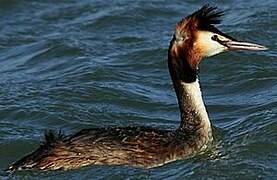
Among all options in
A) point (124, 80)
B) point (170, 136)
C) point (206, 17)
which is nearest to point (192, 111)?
point (170, 136)

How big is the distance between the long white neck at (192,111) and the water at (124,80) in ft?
0.82

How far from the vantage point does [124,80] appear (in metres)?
14.1

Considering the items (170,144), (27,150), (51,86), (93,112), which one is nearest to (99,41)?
(51,86)

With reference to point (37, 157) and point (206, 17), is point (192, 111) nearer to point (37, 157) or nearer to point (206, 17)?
point (206, 17)

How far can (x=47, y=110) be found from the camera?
41.7ft

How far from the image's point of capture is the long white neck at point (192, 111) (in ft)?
35.5

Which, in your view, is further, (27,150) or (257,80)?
(257,80)

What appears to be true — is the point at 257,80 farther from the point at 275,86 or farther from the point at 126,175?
the point at 126,175

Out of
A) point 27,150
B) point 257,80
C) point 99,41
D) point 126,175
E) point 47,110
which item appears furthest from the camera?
point 99,41

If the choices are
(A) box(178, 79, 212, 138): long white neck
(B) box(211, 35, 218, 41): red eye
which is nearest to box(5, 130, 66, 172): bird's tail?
(A) box(178, 79, 212, 138): long white neck

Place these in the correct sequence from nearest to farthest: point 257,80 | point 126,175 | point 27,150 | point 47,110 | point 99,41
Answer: point 126,175 < point 27,150 < point 47,110 < point 257,80 < point 99,41

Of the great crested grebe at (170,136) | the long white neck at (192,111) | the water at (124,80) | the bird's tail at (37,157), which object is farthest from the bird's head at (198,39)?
the bird's tail at (37,157)

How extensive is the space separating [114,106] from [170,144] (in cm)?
275

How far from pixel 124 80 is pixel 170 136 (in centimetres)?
372
